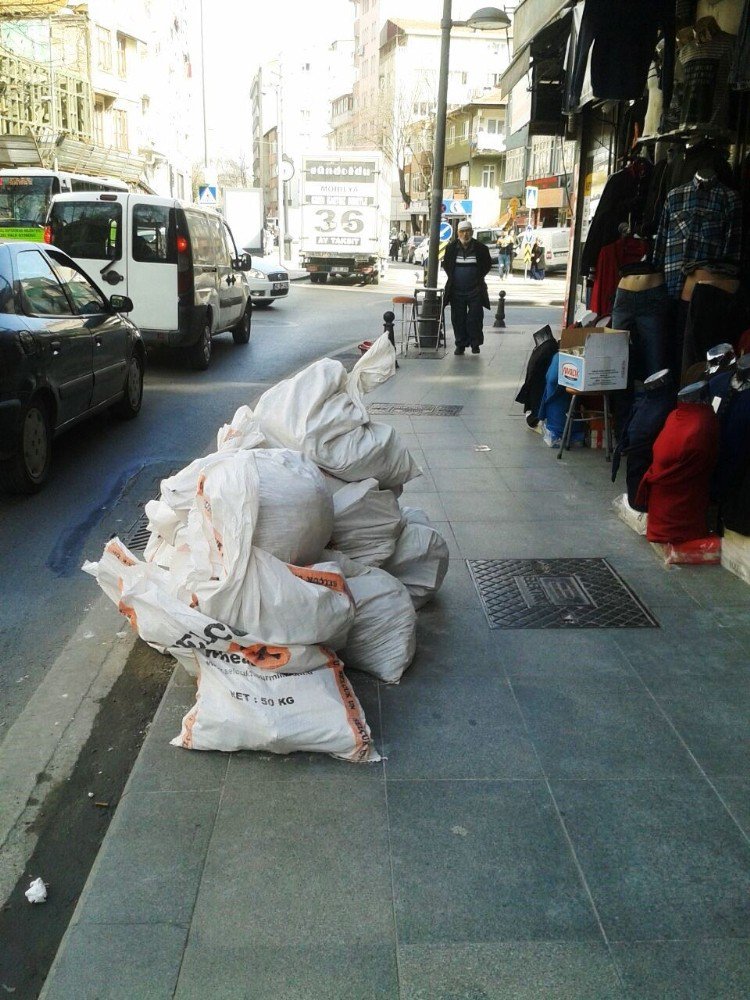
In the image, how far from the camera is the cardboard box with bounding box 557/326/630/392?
7.30m

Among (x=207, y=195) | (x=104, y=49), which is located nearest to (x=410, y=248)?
(x=104, y=49)

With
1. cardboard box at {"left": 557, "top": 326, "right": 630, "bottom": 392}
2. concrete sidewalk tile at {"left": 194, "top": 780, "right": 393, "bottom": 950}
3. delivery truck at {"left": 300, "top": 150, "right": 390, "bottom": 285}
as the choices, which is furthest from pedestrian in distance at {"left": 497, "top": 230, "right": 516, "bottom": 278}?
concrete sidewalk tile at {"left": 194, "top": 780, "right": 393, "bottom": 950}

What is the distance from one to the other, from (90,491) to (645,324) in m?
4.64

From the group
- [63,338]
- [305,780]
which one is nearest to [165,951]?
[305,780]

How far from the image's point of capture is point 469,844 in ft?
9.46

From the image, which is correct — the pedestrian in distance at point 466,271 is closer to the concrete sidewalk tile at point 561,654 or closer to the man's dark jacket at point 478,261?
the man's dark jacket at point 478,261

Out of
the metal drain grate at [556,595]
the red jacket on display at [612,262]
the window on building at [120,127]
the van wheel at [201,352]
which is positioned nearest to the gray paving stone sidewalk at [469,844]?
the metal drain grate at [556,595]

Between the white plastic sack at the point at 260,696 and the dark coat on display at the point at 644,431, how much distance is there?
312cm

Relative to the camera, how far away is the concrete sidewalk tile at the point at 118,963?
234cm

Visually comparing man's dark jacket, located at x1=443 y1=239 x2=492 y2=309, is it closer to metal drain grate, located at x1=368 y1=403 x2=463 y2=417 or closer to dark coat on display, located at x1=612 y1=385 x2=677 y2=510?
metal drain grate, located at x1=368 y1=403 x2=463 y2=417

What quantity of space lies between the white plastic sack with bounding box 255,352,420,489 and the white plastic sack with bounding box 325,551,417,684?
0.44 meters

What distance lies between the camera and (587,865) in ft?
9.16

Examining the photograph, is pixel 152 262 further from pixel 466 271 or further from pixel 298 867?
pixel 298 867

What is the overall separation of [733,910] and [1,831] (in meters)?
2.31
